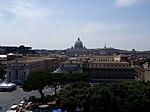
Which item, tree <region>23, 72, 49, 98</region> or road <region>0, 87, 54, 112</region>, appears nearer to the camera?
road <region>0, 87, 54, 112</region>

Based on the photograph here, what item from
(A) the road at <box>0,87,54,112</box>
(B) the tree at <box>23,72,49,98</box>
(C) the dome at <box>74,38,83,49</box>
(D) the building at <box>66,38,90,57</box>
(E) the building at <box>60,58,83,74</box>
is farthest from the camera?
(C) the dome at <box>74,38,83,49</box>

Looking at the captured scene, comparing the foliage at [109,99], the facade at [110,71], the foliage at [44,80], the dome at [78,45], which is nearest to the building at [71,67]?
the facade at [110,71]

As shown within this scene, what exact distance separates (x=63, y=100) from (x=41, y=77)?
9740 millimetres

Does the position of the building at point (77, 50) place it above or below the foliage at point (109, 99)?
above

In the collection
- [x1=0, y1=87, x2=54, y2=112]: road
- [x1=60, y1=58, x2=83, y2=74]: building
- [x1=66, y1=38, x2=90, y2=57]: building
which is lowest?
[x1=0, y1=87, x2=54, y2=112]: road

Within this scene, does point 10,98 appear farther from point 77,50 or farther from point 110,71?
point 77,50

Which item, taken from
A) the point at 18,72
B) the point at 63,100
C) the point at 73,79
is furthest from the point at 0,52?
the point at 63,100

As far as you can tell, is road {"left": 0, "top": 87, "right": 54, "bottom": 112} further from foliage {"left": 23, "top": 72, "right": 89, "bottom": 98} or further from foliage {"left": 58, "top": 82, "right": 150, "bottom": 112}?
foliage {"left": 58, "top": 82, "right": 150, "bottom": 112}

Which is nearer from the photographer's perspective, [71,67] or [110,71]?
[71,67]

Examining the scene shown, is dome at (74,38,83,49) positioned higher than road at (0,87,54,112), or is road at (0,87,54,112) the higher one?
dome at (74,38,83,49)

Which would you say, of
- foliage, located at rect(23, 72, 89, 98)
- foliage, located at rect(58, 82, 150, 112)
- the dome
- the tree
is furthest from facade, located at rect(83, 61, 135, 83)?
the dome

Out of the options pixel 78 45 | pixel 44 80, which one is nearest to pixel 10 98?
pixel 44 80

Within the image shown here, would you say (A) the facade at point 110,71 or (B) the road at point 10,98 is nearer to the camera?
(B) the road at point 10,98

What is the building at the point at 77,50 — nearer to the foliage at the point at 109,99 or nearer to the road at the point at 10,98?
the road at the point at 10,98
